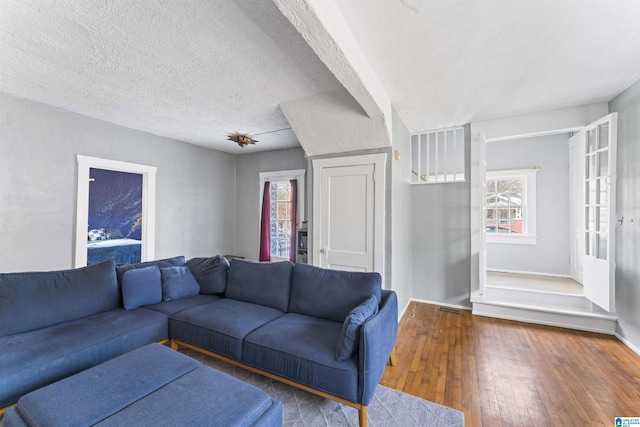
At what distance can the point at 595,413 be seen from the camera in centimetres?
178

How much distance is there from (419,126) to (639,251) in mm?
2663

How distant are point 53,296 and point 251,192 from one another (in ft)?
11.8

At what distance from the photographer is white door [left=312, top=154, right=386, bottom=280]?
3.09m

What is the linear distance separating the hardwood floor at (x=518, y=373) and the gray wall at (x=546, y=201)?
7.68 ft

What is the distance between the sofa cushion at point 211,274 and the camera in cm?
292

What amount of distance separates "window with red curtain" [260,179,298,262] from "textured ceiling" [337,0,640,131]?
2906 mm

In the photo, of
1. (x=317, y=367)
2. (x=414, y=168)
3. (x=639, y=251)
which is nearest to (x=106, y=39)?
(x=317, y=367)

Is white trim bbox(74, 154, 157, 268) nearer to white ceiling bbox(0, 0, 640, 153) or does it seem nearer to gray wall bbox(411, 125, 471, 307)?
white ceiling bbox(0, 0, 640, 153)

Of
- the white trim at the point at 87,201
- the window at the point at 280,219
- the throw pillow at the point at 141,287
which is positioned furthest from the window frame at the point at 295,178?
the throw pillow at the point at 141,287

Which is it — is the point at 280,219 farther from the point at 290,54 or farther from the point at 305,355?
the point at 305,355

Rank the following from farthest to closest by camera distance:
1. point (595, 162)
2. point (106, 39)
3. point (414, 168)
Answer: point (414, 168) → point (595, 162) → point (106, 39)

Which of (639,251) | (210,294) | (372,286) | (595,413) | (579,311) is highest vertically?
(639,251)

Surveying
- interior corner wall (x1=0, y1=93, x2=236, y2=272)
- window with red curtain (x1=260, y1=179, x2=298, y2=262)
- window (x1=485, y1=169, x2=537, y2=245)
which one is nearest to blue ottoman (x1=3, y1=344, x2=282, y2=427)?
interior corner wall (x1=0, y1=93, x2=236, y2=272)

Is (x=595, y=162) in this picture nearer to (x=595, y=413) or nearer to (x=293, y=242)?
(x=595, y=413)
